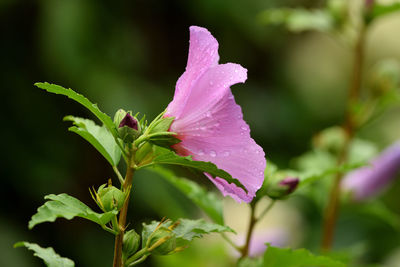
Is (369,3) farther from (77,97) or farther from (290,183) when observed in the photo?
(77,97)

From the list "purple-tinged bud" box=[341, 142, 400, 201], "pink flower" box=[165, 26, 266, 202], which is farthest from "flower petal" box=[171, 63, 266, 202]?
"purple-tinged bud" box=[341, 142, 400, 201]

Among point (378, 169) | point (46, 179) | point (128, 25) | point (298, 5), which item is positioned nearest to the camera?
point (378, 169)

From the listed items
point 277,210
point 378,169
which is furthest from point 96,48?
point 378,169

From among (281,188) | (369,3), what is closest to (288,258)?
(281,188)

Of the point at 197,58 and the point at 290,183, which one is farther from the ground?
the point at 197,58

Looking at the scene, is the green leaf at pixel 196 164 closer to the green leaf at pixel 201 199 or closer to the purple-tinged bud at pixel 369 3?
the green leaf at pixel 201 199

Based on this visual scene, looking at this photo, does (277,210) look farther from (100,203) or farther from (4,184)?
(100,203)
